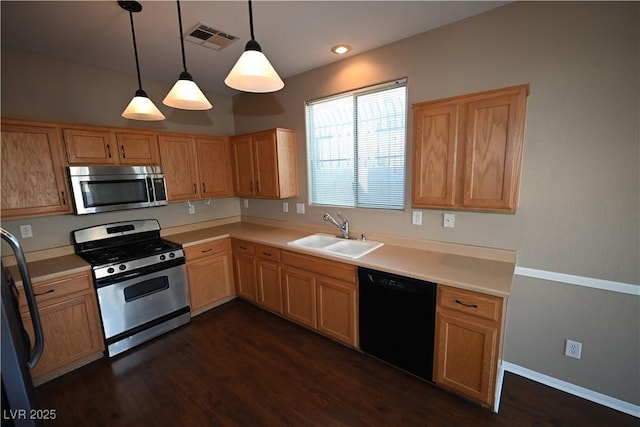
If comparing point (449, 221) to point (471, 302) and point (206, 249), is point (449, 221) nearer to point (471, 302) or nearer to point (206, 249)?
point (471, 302)

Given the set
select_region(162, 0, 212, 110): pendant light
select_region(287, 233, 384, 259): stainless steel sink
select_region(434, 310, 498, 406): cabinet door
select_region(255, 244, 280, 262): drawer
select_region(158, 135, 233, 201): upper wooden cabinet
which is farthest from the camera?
select_region(158, 135, 233, 201): upper wooden cabinet

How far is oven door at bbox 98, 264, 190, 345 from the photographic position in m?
2.39

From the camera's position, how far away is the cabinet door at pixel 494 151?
5.71 ft

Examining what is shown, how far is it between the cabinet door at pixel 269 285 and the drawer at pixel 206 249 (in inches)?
21.1

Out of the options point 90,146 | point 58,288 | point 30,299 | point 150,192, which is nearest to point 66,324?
point 58,288

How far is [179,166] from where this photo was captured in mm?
3129

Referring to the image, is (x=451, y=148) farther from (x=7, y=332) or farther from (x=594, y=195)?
(x=7, y=332)

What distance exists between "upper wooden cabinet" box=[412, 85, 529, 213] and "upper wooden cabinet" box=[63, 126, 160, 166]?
8.72 feet

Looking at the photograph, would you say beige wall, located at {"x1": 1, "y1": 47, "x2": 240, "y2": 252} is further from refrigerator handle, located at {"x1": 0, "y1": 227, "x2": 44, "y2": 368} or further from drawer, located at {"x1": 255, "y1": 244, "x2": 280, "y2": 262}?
refrigerator handle, located at {"x1": 0, "y1": 227, "x2": 44, "y2": 368}

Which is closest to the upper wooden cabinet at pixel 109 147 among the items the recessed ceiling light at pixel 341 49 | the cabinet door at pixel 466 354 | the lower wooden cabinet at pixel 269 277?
the lower wooden cabinet at pixel 269 277

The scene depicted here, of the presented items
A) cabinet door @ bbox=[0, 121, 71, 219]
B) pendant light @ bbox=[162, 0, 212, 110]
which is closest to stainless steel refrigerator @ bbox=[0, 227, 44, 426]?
pendant light @ bbox=[162, 0, 212, 110]

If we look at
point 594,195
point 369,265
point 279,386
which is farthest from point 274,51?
point 279,386

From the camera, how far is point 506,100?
174 cm

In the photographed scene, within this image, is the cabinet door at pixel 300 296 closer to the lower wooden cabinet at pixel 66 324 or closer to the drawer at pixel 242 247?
the drawer at pixel 242 247
